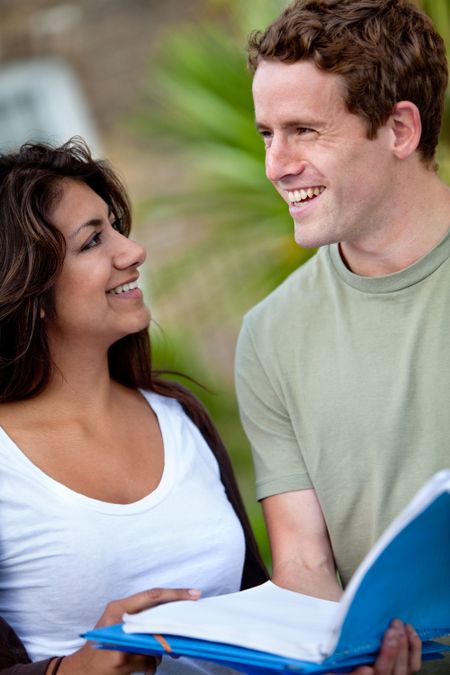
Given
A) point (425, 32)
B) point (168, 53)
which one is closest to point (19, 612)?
point (425, 32)

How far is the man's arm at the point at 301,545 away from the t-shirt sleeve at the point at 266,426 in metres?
0.03

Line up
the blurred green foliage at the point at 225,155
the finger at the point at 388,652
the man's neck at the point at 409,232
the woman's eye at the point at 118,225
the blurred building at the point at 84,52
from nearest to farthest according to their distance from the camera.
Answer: the finger at the point at 388,652
the man's neck at the point at 409,232
the woman's eye at the point at 118,225
the blurred green foliage at the point at 225,155
the blurred building at the point at 84,52

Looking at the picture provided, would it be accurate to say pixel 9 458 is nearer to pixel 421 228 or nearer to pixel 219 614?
pixel 219 614

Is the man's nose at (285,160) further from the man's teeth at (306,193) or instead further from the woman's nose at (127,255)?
the woman's nose at (127,255)

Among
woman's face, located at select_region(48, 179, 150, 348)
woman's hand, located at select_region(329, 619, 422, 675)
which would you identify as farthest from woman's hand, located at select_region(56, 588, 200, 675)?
woman's face, located at select_region(48, 179, 150, 348)

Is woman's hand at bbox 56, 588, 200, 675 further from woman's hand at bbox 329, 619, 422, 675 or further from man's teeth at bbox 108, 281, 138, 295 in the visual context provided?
man's teeth at bbox 108, 281, 138, 295

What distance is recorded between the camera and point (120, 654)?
6.65 feet

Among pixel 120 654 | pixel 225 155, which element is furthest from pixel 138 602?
pixel 225 155

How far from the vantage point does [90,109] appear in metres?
6.23

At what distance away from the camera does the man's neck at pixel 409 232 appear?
235 centimetres

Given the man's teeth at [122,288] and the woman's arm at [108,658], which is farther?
the man's teeth at [122,288]

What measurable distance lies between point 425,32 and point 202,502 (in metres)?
1.09

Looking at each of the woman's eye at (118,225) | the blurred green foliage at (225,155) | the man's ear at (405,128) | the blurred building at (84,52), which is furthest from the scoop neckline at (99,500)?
the blurred building at (84,52)

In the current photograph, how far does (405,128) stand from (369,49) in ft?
0.60
